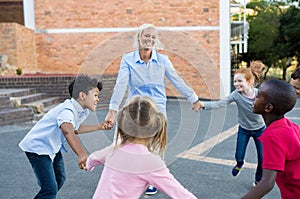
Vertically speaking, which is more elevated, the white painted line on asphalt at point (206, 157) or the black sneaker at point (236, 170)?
the black sneaker at point (236, 170)

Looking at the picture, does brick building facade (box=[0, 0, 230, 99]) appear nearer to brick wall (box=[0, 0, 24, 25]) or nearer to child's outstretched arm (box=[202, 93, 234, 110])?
brick wall (box=[0, 0, 24, 25])

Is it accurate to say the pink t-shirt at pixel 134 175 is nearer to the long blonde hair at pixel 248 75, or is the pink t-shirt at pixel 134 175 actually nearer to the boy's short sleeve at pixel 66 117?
the boy's short sleeve at pixel 66 117

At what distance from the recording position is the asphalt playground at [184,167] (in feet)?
8.70

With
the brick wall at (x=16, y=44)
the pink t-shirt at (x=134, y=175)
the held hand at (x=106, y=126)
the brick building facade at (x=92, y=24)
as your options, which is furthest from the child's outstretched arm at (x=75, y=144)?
the brick building facade at (x=92, y=24)

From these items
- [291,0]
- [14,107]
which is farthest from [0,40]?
[291,0]

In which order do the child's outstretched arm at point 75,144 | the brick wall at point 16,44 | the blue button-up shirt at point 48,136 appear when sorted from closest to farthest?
1. the child's outstretched arm at point 75,144
2. the blue button-up shirt at point 48,136
3. the brick wall at point 16,44

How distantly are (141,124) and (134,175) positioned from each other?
0.24 meters

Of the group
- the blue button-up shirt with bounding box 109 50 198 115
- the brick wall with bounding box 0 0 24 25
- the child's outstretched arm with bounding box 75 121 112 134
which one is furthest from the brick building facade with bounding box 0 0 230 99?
the child's outstretched arm with bounding box 75 121 112 134

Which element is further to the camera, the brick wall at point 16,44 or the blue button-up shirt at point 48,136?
the brick wall at point 16,44

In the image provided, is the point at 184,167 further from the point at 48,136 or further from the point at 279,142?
the point at 279,142

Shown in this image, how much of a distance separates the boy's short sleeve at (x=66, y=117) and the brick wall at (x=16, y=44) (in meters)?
10.5

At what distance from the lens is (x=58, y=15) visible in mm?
13164

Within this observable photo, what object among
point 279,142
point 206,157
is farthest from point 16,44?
point 279,142

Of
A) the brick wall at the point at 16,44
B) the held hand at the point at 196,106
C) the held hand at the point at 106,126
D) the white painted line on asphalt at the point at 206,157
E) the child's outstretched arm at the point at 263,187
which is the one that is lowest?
the white painted line on asphalt at the point at 206,157
